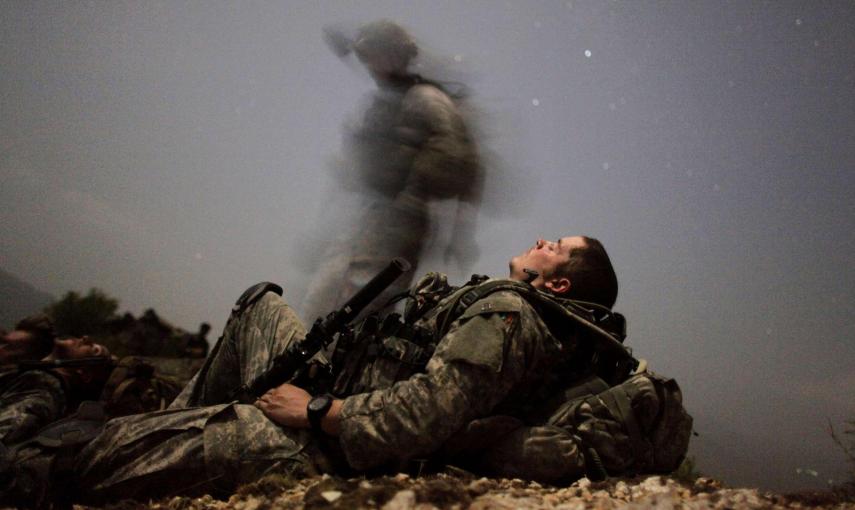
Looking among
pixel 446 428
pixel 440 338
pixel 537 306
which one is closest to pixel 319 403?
pixel 446 428

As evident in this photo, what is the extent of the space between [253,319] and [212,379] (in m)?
0.50

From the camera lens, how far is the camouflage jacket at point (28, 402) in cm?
316

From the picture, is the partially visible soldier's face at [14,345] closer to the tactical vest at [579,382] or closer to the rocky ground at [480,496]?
the rocky ground at [480,496]

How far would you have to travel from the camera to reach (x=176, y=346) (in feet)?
41.4

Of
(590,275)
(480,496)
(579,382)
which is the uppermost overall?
(590,275)

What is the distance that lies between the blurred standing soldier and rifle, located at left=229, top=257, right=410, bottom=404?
3.83m

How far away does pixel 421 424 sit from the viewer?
2.01m

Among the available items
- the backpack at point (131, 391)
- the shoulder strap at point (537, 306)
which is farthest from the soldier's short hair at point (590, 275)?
the backpack at point (131, 391)

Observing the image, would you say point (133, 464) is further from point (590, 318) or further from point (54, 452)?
point (590, 318)

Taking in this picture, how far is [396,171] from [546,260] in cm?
443

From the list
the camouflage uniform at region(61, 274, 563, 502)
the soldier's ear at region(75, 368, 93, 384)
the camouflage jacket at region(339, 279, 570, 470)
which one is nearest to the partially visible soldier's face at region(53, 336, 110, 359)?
the soldier's ear at region(75, 368, 93, 384)

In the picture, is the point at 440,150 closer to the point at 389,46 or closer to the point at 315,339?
the point at 389,46

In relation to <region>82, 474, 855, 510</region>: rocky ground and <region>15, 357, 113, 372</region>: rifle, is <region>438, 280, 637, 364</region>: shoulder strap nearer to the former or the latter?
<region>82, 474, 855, 510</region>: rocky ground

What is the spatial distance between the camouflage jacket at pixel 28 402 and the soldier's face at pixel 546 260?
343 cm
